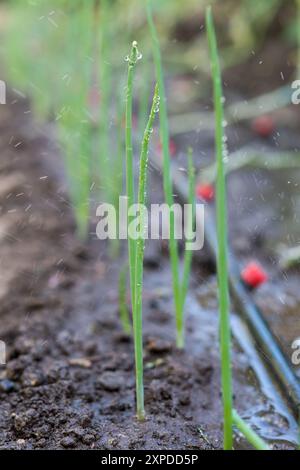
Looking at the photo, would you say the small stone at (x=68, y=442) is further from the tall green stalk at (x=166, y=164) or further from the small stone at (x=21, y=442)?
the tall green stalk at (x=166, y=164)

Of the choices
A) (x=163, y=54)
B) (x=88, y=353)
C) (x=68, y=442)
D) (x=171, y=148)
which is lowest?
(x=68, y=442)

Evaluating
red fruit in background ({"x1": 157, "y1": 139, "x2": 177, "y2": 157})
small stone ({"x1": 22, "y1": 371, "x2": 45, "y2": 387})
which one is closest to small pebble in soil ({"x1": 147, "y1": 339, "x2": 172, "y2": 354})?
small stone ({"x1": 22, "y1": 371, "x2": 45, "y2": 387})

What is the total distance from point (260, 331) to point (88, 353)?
0.35 m

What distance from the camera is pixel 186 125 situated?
2453 mm

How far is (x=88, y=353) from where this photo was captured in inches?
52.3

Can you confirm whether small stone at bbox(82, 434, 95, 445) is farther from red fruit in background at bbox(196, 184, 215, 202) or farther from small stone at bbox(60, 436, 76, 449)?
red fruit in background at bbox(196, 184, 215, 202)

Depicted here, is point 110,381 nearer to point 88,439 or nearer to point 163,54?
point 88,439

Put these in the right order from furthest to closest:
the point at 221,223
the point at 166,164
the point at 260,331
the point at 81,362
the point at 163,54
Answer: the point at 163,54 → the point at 260,331 → the point at 81,362 → the point at 166,164 → the point at 221,223

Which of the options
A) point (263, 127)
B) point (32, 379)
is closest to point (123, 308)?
point (32, 379)

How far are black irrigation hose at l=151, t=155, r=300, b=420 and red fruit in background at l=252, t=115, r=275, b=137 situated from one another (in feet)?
2.09

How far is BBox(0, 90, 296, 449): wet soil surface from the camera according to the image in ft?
3.53
